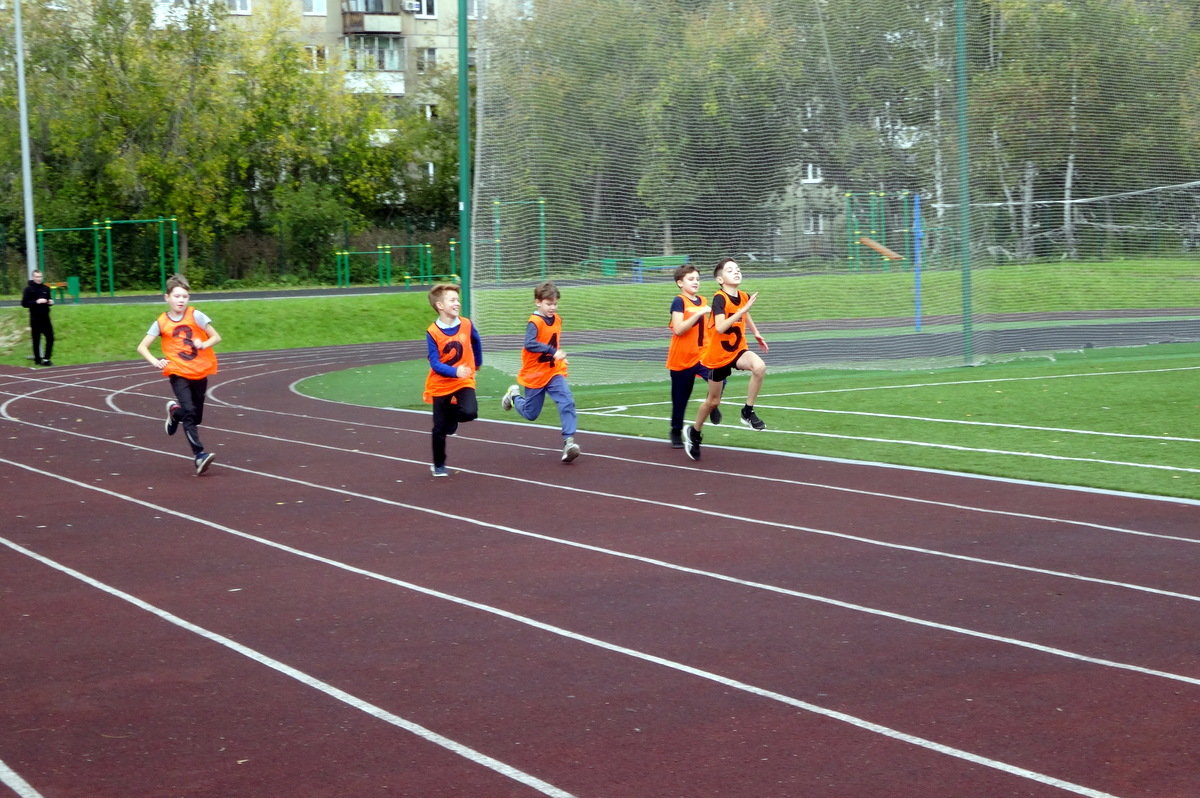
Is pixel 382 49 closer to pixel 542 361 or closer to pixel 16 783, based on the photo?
pixel 542 361

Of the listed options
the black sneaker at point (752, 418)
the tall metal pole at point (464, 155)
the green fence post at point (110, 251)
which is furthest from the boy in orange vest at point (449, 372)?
the green fence post at point (110, 251)

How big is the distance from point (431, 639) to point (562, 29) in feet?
45.6

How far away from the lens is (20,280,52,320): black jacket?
26.4m

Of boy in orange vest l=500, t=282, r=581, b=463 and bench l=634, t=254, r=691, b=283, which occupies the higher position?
bench l=634, t=254, r=691, b=283

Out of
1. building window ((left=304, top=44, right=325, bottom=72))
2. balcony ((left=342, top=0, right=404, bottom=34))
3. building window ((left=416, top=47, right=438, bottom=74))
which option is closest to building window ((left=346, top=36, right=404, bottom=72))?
balcony ((left=342, top=0, right=404, bottom=34))

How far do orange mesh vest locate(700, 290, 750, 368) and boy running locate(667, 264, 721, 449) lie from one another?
2.8 inches

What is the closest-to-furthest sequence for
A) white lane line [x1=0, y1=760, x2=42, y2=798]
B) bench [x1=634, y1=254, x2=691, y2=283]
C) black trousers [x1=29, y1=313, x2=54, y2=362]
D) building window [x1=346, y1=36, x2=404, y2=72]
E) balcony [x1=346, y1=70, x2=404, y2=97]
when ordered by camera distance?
white lane line [x1=0, y1=760, x2=42, y2=798] → bench [x1=634, y1=254, x2=691, y2=283] → black trousers [x1=29, y1=313, x2=54, y2=362] → balcony [x1=346, y1=70, x2=404, y2=97] → building window [x1=346, y1=36, x2=404, y2=72]

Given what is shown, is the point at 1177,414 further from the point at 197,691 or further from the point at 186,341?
the point at 197,691

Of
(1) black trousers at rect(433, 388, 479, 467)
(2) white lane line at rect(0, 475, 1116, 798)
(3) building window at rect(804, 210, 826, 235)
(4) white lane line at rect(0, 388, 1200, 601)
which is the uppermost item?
(3) building window at rect(804, 210, 826, 235)

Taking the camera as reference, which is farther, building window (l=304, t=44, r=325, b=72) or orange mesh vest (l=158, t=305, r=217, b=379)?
building window (l=304, t=44, r=325, b=72)

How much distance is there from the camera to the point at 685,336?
1195cm

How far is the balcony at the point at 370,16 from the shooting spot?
2441 inches

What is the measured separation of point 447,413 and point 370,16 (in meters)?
54.2

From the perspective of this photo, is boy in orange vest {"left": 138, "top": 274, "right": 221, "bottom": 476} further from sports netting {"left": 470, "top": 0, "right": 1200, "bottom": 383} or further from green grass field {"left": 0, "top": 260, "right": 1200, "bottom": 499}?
sports netting {"left": 470, "top": 0, "right": 1200, "bottom": 383}
